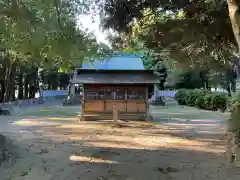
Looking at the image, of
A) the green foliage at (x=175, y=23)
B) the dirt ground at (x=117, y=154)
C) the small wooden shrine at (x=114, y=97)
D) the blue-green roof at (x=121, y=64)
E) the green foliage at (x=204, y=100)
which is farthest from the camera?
the green foliage at (x=204, y=100)

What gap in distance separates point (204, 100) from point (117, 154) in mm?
21675

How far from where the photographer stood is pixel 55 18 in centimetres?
916

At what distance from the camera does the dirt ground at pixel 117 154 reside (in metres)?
9.31

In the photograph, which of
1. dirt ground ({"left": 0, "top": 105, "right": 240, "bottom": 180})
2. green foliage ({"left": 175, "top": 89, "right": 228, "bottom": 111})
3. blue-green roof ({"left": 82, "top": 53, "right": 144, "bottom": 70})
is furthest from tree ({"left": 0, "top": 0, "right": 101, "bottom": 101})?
green foliage ({"left": 175, "top": 89, "right": 228, "bottom": 111})

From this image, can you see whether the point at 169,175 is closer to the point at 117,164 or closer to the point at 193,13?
the point at 117,164

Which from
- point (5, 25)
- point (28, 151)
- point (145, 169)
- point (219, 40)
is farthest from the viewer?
point (219, 40)

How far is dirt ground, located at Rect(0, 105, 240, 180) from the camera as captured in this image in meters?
9.31

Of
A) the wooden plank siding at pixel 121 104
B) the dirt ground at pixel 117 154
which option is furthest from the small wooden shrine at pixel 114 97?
the dirt ground at pixel 117 154

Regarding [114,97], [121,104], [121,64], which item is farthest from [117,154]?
[121,64]

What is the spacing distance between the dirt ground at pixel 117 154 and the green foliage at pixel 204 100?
36.8ft

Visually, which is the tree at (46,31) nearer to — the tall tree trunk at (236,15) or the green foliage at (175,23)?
the green foliage at (175,23)

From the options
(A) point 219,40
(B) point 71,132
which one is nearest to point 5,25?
(A) point 219,40

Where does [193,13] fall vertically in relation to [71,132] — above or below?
above

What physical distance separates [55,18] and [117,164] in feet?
12.6
